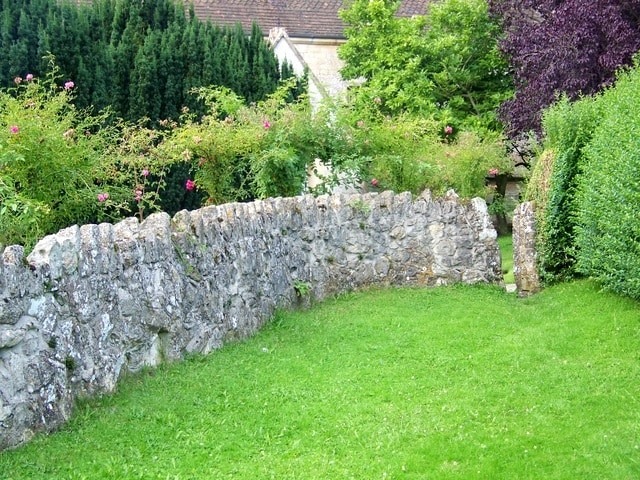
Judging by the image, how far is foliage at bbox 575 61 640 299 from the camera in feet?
31.5

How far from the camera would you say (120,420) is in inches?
239

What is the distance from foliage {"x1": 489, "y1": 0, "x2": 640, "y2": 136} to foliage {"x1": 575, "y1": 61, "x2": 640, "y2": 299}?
3155 millimetres

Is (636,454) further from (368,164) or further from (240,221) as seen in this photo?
(368,164)

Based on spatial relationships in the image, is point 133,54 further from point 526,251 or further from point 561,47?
point 561,47

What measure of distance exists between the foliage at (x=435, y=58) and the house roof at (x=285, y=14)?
246cm

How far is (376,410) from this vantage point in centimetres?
668

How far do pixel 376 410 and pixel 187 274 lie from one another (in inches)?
101

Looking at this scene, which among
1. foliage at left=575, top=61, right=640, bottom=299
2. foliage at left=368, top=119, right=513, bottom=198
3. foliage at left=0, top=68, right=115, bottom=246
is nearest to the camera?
foliage at left=0, top=68, right=115, bottom=246

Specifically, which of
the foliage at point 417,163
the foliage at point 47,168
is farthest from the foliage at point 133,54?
the foliage at point 47,168

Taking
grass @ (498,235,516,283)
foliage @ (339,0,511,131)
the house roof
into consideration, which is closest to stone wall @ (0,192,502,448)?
grass @ (498,235,516,283)

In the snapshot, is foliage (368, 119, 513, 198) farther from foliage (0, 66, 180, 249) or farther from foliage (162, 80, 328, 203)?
foliage (0, 66, 180, 249)

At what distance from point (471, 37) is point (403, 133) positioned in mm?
8766

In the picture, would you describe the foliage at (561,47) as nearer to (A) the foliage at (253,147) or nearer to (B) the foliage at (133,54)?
(A) the foliage at (253,147)

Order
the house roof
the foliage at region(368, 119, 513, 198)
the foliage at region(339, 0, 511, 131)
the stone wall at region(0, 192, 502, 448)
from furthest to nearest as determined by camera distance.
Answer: the house roof, the foliage at region(339, 0, 511, 131), the foliage at region(368, 119, 513, 198), the stone wall at region(0, 192, 502, 448)
